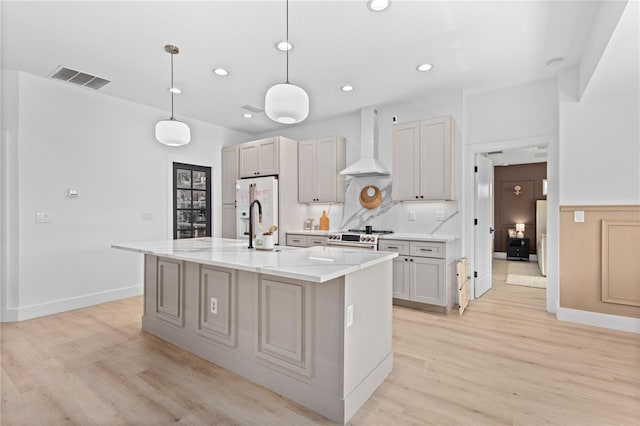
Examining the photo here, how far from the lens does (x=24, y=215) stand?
11.7 ft

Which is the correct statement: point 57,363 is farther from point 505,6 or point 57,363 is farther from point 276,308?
point 505,6

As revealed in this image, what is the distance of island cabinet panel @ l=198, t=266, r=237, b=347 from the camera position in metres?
2.41

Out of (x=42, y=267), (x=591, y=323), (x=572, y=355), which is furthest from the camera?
(x=42, y=267)

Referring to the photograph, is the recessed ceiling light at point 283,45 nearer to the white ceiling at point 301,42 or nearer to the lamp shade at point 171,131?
the white ceiling at point 301,42

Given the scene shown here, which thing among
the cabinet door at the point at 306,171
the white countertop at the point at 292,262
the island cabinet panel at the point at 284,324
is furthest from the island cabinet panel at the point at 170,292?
the cabinet door at the point at 306,171

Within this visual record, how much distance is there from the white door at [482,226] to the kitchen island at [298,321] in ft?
8.43

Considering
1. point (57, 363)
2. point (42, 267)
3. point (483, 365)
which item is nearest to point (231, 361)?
point (57, 363)

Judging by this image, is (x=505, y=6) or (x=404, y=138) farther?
(x=404, y=138)

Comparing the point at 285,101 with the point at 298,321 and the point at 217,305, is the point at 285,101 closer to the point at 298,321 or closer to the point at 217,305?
the point at 298,321

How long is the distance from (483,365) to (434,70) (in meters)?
2.92

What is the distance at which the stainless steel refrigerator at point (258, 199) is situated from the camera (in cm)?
504

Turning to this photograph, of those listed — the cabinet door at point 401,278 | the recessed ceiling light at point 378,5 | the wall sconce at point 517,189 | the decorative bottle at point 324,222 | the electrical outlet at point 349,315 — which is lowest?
the cabinet door at point 401,278

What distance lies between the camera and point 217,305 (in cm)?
Answer: 253

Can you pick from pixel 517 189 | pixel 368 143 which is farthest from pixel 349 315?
pixel 517 189
